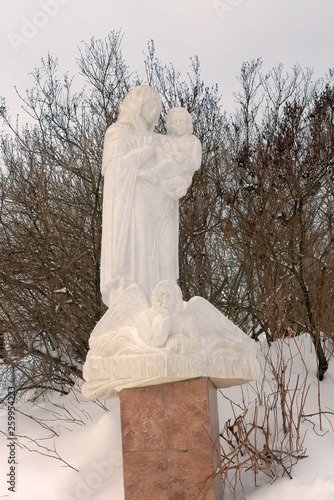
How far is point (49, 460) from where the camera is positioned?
20.2 ft

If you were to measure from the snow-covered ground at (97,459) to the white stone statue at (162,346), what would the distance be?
428 millimetres

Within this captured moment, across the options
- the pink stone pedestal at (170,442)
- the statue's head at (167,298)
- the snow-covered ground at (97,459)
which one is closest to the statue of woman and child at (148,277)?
the statue's head at (167,298)

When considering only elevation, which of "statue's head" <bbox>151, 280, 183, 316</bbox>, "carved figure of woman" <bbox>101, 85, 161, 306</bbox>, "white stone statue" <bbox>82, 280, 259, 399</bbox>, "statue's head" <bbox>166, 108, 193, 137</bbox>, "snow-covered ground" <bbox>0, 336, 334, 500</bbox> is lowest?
"snow-covered ground" <bbox>0, 336, 334, 500</bbox>

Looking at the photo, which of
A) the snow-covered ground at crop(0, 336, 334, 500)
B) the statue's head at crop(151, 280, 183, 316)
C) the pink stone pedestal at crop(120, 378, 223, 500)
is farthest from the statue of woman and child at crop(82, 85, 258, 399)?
the snow-covered ground at crop(0, 336, 334, 500)

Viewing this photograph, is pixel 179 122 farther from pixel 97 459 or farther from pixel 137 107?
pixel 97 459

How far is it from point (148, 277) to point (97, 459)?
166 cm

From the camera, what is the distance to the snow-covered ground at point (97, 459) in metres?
4.72

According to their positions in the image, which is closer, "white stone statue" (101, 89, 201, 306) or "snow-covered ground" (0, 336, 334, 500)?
"snow-covered ground" (0, 336, 334, 500)

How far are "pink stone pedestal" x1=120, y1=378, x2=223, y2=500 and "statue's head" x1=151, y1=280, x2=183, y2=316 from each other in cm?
53

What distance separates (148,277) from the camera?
582 centimetres

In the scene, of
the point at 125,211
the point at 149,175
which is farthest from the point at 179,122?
the point at 125,211

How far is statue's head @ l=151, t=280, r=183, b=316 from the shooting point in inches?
188

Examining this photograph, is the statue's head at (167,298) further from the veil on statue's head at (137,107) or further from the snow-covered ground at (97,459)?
the veil on statue's head at (137,107)

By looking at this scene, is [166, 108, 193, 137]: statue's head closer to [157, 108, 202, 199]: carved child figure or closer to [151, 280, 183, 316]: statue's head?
[157, 108, 202, 199]: carved child figure
